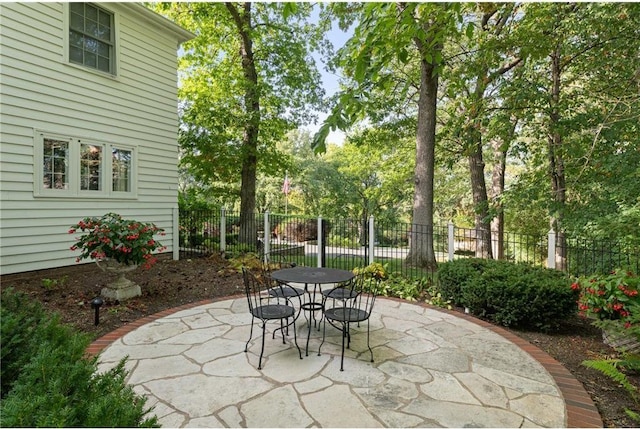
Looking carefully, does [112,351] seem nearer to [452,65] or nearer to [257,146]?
[257,146]

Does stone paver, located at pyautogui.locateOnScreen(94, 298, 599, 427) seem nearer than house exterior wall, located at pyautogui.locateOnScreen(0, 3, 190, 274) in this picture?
Yes

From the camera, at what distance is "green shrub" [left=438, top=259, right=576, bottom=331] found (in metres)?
4.17

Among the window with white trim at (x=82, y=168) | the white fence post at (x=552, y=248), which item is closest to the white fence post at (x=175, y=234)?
the window with white trim at (x=82, y=168)

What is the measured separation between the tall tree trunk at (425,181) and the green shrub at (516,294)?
2.54 meters

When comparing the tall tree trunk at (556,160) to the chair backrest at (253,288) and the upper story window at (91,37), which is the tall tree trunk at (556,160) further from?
the upper story window at (91,37)

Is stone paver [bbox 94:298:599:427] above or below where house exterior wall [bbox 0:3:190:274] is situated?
below

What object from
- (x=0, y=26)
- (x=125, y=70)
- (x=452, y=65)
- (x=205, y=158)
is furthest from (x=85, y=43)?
(x=452, y=65)

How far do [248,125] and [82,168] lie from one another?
4.52 meters

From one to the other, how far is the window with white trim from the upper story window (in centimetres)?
163

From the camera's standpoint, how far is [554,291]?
417 cm

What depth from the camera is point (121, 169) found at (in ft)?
24.4

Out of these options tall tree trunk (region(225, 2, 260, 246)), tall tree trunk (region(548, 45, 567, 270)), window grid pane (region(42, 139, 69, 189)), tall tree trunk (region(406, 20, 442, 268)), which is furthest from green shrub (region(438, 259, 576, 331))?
window grid pane (region(42, 139, 69, 189))

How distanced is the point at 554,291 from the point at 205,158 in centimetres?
914

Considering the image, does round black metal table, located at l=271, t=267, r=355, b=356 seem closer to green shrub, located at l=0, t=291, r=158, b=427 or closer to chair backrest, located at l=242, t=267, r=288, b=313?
chair backrest, located at l=242, t=267, r=288, b=313
